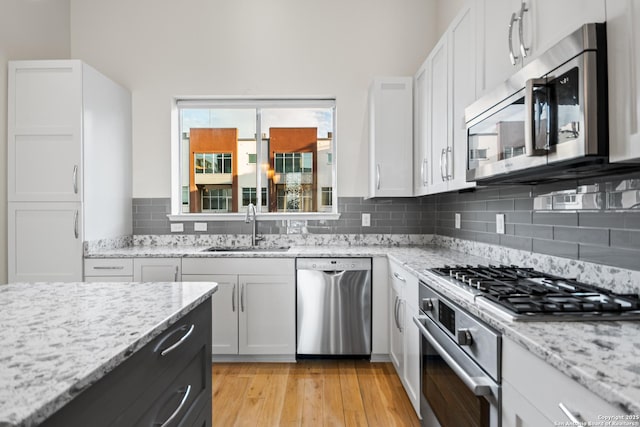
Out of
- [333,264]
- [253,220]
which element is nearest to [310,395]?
[333,264]

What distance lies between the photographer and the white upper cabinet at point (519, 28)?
47.9 inches

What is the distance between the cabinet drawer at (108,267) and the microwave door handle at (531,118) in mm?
2869

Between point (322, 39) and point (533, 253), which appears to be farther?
point (322, 39)

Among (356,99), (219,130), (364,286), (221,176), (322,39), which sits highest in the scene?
(322,39)

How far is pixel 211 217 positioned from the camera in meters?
3.66

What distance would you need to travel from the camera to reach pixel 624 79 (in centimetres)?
103

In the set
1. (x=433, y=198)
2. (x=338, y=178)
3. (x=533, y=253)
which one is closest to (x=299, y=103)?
(x=338, y=178)

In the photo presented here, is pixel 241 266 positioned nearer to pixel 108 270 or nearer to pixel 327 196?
pixel 108 270

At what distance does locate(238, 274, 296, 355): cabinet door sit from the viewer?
3.04 meters

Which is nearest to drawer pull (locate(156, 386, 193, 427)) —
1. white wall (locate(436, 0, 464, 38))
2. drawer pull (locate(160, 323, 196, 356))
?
drawer pull (locate(160, 323, 196, 356))

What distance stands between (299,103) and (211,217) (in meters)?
1.39

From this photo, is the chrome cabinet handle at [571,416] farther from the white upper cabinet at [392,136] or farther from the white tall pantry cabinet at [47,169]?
the white tall pantry cabinet at [47,169]

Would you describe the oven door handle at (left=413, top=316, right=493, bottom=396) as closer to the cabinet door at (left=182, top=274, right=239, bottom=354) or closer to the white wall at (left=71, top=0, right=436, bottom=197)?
the cabinet door at (left=182, top=274, right=239, bottom=354)

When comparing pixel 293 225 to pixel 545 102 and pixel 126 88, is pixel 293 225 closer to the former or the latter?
pixel 126 88
